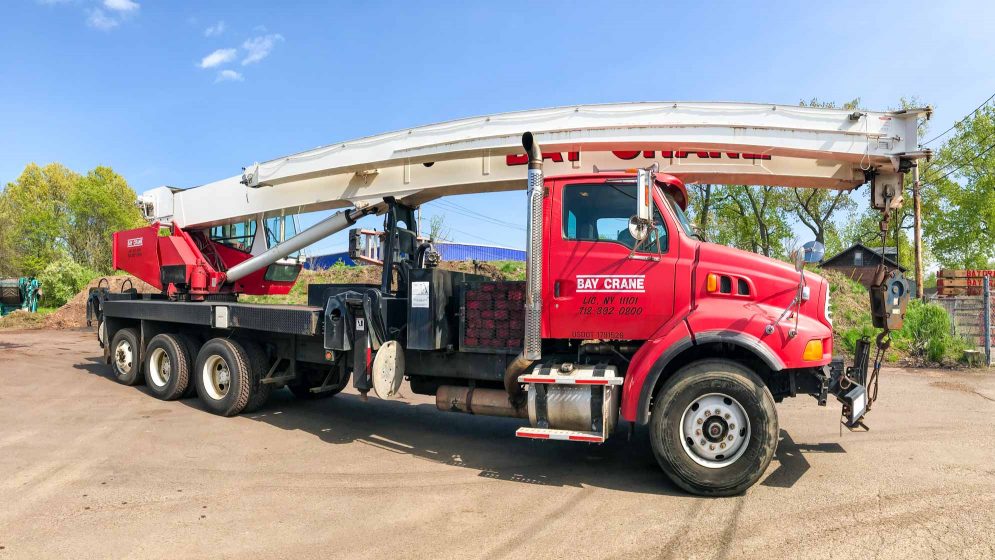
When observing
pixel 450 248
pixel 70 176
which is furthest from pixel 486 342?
pixel 70 176

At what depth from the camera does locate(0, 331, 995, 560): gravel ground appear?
3.93 metres

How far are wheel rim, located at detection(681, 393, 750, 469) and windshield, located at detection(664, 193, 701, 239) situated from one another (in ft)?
5.11

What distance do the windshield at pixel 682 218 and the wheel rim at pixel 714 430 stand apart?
1.56 meters

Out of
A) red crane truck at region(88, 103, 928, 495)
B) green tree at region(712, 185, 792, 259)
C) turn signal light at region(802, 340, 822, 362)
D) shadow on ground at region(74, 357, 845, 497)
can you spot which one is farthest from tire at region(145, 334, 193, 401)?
green tree at region(712, 185, 792, 259)

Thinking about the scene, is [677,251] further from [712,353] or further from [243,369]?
[243,369]

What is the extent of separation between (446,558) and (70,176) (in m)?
66.9

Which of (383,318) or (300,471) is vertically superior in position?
(383,318)

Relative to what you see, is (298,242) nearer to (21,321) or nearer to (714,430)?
(714,430)

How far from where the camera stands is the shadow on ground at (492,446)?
539 centimetres

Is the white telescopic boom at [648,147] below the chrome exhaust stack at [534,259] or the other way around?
the other way around

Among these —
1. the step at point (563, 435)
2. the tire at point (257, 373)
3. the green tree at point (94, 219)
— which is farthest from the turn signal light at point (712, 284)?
the green tree at point (94, 219)

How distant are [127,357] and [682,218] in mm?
9212

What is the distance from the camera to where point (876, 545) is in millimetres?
3838

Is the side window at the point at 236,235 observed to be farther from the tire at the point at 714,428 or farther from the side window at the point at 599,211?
the tire at the point at 714,428
